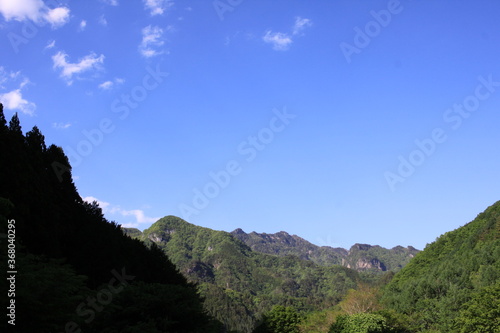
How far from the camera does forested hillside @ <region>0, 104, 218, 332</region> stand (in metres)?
15.1

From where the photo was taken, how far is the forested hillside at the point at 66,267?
49.5ft

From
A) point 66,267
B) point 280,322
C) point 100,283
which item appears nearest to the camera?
point 66,267

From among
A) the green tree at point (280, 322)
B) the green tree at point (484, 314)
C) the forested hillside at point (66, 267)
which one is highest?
the forested hillside at point (66, 267)

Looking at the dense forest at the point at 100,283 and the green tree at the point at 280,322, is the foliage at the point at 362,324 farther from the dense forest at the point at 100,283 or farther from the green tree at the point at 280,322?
the green tree at the point at 280,322

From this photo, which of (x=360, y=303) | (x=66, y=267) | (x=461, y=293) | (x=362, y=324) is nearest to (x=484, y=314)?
(x=461, y=293)

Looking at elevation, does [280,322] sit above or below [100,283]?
below

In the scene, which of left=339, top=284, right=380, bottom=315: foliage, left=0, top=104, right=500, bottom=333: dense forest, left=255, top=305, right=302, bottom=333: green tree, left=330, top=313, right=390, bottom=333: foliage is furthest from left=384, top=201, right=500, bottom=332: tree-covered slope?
left=255, top=305, right=302, bottom=333: green tree

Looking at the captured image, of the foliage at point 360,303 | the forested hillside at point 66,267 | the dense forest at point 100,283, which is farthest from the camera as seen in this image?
the foliage at point 360,303

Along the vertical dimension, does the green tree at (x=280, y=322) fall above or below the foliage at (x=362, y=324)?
above

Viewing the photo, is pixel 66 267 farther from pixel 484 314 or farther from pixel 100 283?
pixel 484 314

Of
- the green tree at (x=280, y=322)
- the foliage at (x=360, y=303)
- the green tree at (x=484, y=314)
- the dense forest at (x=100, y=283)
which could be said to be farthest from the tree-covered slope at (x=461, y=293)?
the green tree at (x=280, y=322)

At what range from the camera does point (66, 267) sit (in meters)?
20.3

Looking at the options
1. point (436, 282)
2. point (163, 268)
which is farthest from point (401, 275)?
point (163, 268)

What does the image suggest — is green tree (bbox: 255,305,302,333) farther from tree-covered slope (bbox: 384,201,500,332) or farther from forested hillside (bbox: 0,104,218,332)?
forested hillside (bbox: 0,104,218,332)
